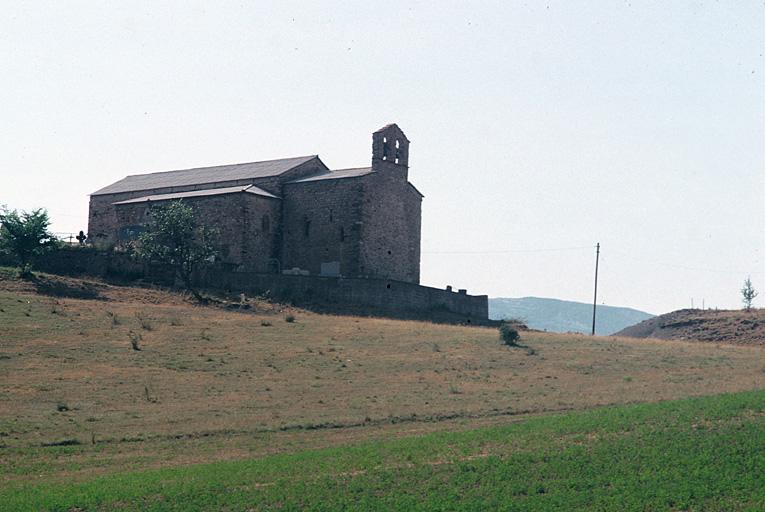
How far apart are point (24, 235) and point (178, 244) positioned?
8442mm

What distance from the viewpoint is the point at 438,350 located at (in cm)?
4116

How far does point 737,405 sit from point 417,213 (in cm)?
3910

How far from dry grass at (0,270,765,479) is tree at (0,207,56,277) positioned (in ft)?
14.2

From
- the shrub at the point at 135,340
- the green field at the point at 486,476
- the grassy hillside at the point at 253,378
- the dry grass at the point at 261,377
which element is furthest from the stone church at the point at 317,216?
the green field at the point at 486,476

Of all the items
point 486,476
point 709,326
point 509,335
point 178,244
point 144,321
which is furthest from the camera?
point 709,326

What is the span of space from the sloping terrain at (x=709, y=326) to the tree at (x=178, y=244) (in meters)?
32.4

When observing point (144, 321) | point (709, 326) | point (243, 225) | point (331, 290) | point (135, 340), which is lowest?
point (135, 340)

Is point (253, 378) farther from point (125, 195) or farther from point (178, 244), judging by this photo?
point (125, 195)

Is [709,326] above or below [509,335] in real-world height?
above

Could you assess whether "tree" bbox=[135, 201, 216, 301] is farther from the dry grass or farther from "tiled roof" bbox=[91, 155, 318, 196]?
"tiled roof" bbox=[91, 155, 318, 196]

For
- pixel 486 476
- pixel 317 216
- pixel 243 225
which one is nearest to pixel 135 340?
pixel 486 476

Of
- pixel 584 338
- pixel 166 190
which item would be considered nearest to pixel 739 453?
pixel 584 338

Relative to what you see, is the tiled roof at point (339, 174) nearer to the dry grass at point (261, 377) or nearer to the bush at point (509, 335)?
the dry grass at point (261, 377)

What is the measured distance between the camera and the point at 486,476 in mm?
20781
